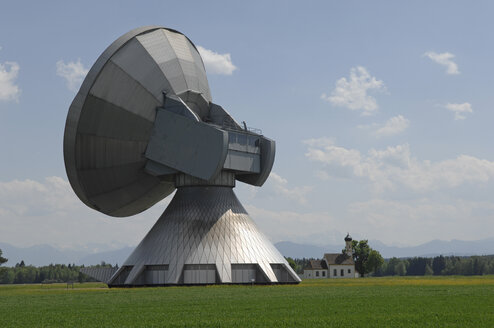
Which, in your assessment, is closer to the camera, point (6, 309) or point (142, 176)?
point (6, 309)

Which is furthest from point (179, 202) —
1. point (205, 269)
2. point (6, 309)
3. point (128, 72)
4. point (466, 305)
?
point (466, 305)

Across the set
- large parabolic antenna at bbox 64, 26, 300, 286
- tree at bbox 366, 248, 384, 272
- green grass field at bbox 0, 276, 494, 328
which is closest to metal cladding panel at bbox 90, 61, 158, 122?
large parabolic antenna at bbox 64, 26, 300, 286

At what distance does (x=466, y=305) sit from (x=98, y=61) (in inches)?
1463

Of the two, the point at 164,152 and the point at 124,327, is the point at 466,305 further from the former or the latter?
the point at 164,152

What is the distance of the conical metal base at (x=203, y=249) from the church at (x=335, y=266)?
69310 mm

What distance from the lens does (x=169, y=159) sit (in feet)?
184

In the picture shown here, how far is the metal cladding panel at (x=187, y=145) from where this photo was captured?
53656mm

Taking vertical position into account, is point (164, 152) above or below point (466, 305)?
above

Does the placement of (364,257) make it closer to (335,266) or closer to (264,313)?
(335,266)

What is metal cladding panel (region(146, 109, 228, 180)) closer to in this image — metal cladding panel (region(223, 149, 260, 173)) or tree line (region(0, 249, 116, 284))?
metal cladding panel (region(223, 149, 260, 173))

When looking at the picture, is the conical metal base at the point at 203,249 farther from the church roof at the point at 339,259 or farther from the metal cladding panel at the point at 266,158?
the church roof at the point at 339,259

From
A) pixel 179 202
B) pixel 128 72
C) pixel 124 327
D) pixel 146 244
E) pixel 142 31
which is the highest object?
pixel 142 31

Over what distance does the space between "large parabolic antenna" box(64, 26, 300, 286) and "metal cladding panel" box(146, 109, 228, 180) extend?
88mm

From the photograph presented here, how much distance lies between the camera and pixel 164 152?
5631cm
